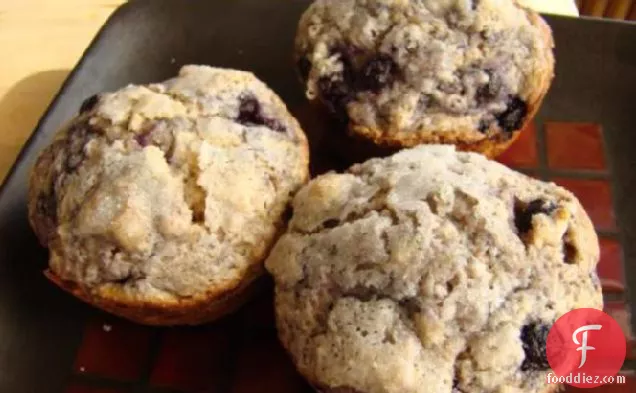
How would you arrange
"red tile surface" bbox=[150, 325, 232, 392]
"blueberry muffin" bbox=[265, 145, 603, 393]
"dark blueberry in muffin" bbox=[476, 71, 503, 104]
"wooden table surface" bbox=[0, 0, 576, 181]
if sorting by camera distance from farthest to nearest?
1. "wooden table surface" bbox=[0, 0, 576, 181]
2. "dark blueberry in muffin" bbox=[476, 71, 503, 104]
3. "red tile surface" bbox=[150, 325, 232, 392]
4. "blueberry muffin" bbox=[265, 145, 603, 393]

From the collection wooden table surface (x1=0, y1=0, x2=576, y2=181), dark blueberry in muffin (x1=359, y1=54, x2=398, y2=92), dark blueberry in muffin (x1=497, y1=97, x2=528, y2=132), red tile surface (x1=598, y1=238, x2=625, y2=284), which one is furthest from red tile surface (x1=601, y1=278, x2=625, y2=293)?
wooden table surface (x1=0, y1=0, x2=576, y2=181)

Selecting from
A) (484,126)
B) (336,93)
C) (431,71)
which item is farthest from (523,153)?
(336,93)

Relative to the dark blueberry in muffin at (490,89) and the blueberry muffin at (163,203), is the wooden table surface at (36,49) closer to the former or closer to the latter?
the blueberry muffin at (163,203)

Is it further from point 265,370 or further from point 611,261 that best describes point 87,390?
point 611,261

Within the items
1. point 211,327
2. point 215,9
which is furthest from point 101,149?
point 215,9

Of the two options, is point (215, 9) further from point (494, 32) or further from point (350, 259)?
point (350, 259)

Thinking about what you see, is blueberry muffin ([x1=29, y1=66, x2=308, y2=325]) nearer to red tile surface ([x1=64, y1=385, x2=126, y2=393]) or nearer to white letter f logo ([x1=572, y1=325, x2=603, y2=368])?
red tile surface ([x1=64, y1=385, x2=126, y2=393])

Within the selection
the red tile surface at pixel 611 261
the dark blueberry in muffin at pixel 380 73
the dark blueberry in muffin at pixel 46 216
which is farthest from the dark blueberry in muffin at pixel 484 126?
the dark blueberry in muffin at pixel 46 216

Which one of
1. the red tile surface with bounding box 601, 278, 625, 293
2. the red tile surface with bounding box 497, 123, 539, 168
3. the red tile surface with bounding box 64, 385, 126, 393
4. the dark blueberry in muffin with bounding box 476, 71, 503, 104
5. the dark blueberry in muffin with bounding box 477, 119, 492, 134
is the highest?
the dark blueberry in muffin with bounding box 476, 71, 503, 104
